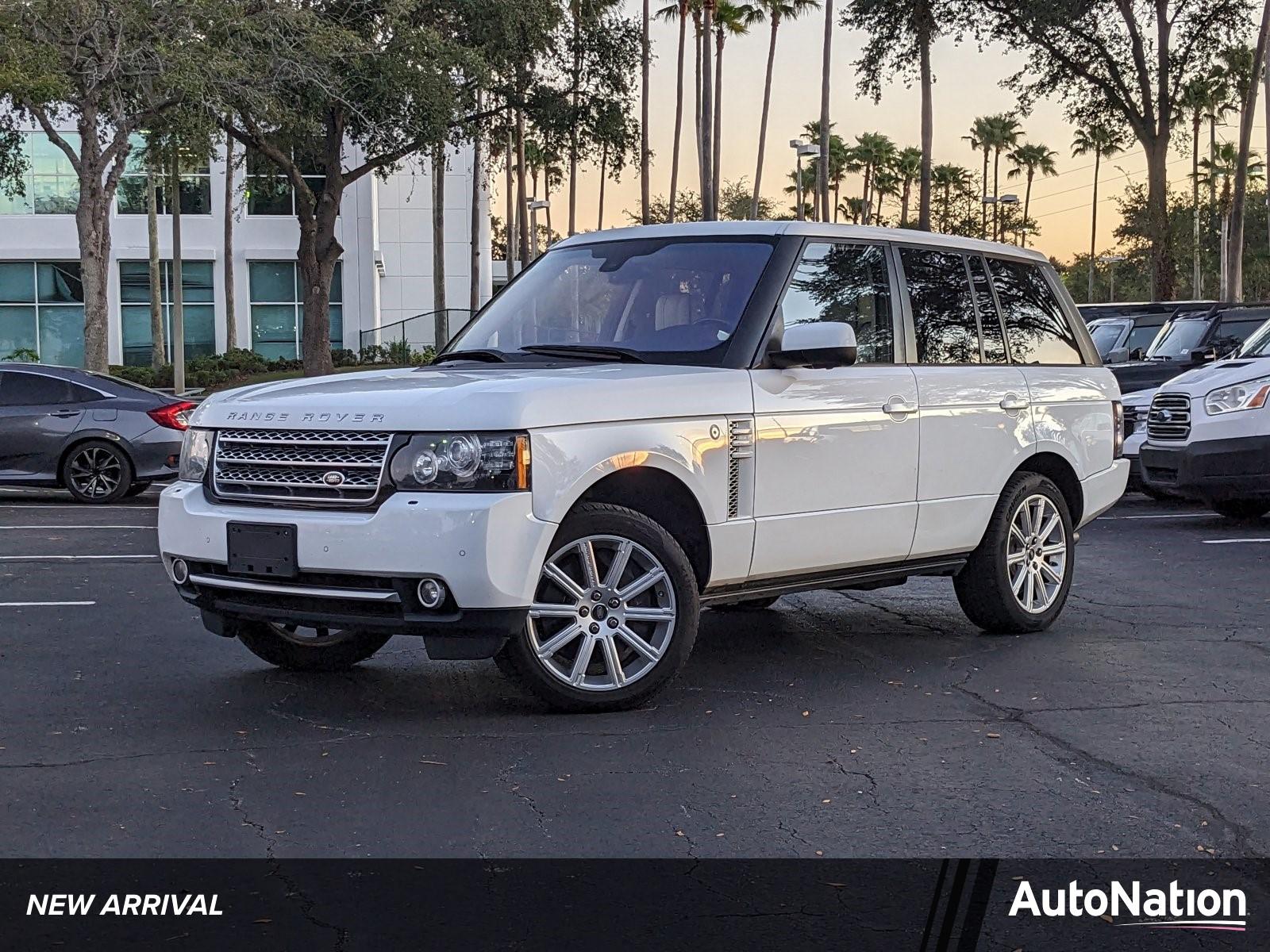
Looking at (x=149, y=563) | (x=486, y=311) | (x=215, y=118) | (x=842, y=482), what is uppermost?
(x=215, y=118)

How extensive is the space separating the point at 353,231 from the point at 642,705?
45.7 metres

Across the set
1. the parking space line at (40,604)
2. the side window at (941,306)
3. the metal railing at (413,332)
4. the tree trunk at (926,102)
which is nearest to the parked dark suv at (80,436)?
the parking space line at (40,604)

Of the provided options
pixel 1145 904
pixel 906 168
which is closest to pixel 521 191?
pixel 906 168

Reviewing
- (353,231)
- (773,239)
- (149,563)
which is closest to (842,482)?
(773,239)

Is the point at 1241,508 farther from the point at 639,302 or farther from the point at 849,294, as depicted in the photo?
the point at 639,302

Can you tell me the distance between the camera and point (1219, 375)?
13.7 meters

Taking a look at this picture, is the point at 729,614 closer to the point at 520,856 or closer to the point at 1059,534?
the point at 1059,534

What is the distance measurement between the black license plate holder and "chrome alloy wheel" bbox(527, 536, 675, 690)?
3.05 feet

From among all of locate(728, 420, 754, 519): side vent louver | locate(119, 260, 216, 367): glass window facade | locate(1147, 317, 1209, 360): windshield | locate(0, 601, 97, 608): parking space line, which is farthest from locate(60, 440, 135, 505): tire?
locate(119, 260, 216, 367): glass window facade

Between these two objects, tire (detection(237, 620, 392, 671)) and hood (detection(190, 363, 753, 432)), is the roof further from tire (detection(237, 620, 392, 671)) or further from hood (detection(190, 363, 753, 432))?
tire (detection(237, 620, 392, 671))

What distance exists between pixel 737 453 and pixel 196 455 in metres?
2.19

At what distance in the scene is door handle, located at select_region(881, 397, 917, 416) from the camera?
7.38m

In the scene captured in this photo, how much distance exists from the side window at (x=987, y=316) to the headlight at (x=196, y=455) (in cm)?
391

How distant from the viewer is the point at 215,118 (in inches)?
1086
